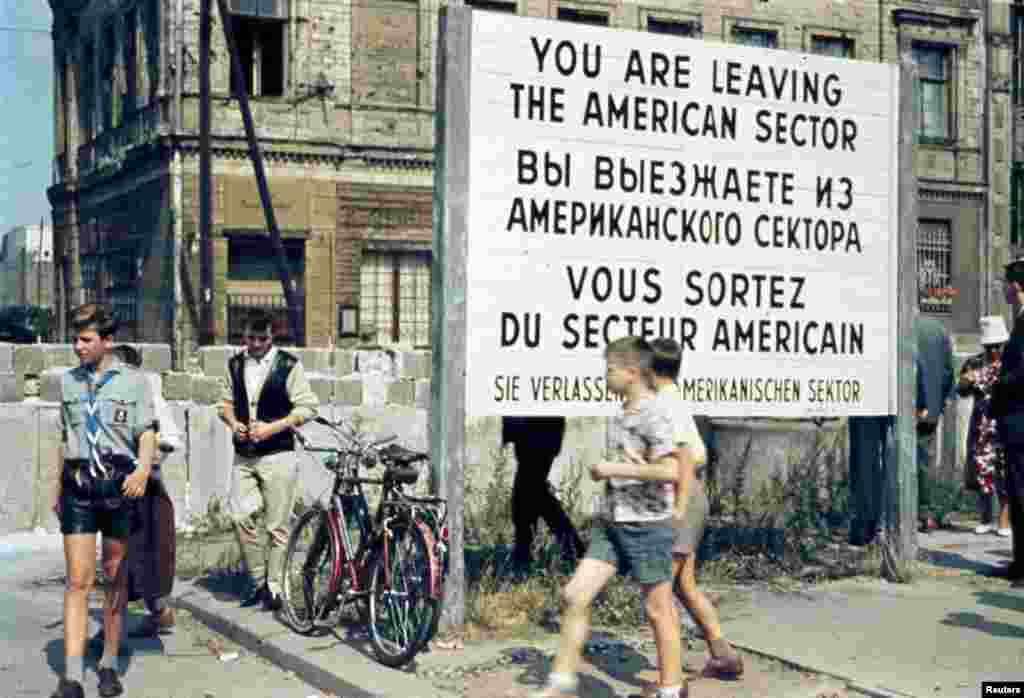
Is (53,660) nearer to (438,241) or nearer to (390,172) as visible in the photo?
(438,241)

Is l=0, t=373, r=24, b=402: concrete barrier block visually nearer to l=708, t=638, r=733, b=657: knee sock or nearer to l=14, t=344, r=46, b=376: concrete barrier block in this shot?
l=14, t=344, r=46, b=376: concrete barrier block

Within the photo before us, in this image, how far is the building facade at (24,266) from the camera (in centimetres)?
5403

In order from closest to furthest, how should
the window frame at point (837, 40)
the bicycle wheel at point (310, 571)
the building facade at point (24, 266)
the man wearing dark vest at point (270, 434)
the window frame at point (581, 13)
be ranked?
the bicycle wheel at point (310, 571) < the man wearing dark vest at point (270, 434) < the window frame at point (581, 13) < the window frame at point (837, 40) < the building facade at point (24, 266)

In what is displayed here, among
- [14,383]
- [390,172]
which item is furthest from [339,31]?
[14,383]

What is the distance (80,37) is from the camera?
3544 centimetres

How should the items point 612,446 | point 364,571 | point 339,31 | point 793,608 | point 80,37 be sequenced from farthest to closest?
point 80,37 < point 339,31 < point 793,608 < point 364,571 < point 612,446

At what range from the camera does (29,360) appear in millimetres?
13203

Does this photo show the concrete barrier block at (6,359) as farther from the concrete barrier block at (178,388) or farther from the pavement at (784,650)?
the pavement at (784,650)

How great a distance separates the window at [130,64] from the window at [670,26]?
427 inches

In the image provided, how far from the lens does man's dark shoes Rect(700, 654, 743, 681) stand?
7.21 m

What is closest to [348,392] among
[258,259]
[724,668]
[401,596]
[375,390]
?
[375,390]

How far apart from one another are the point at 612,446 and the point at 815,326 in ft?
11.3

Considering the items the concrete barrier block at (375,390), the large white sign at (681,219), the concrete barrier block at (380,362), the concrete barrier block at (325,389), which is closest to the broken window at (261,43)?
the concrete barrier block at (380,362)

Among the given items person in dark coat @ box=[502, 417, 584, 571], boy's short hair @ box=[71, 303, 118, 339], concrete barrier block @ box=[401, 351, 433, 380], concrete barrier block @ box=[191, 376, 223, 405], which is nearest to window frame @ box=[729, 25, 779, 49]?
concrete barrier block @ box=[401, 351, 433, 380]
